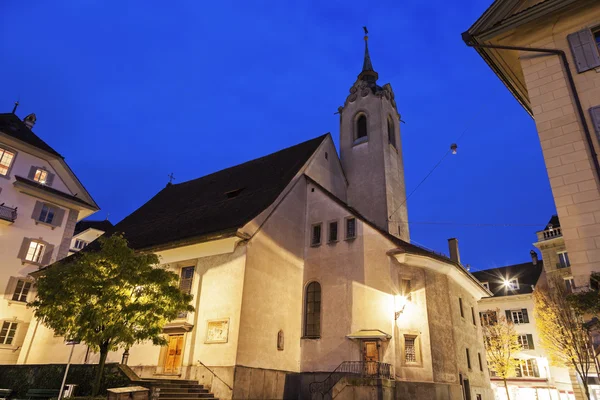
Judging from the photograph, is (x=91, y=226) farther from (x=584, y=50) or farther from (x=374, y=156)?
(x=584, y=50)

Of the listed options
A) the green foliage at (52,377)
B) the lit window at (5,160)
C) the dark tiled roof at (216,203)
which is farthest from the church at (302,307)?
the lit window at (5,160)

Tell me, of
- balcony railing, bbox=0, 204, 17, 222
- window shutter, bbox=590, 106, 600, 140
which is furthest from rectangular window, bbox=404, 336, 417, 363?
balcony railing, bbox=0, 204, 17, 222

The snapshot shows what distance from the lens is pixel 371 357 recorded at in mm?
18984

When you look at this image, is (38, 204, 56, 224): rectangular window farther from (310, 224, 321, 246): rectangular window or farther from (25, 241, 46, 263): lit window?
(310, 224, 321, 246): rectangular window

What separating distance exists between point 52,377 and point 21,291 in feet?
37.0

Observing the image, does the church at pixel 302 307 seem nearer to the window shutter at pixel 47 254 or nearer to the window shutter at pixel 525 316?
the window shutter at pixel 47 254

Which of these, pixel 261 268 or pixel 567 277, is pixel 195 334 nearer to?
pixel 261 268

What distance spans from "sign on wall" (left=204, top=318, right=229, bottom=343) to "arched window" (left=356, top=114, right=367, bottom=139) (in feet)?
59.8

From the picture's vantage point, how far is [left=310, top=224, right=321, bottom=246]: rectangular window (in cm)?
2311

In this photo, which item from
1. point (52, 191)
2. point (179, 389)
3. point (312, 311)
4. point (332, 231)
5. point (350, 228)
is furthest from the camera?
point (52, 191)

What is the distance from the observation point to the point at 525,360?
A: 38.2m

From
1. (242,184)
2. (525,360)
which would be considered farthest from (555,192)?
(525,360)

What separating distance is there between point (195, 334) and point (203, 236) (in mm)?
4611

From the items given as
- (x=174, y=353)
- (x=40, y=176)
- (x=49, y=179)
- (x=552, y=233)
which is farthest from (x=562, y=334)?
(x=40, y=176)
